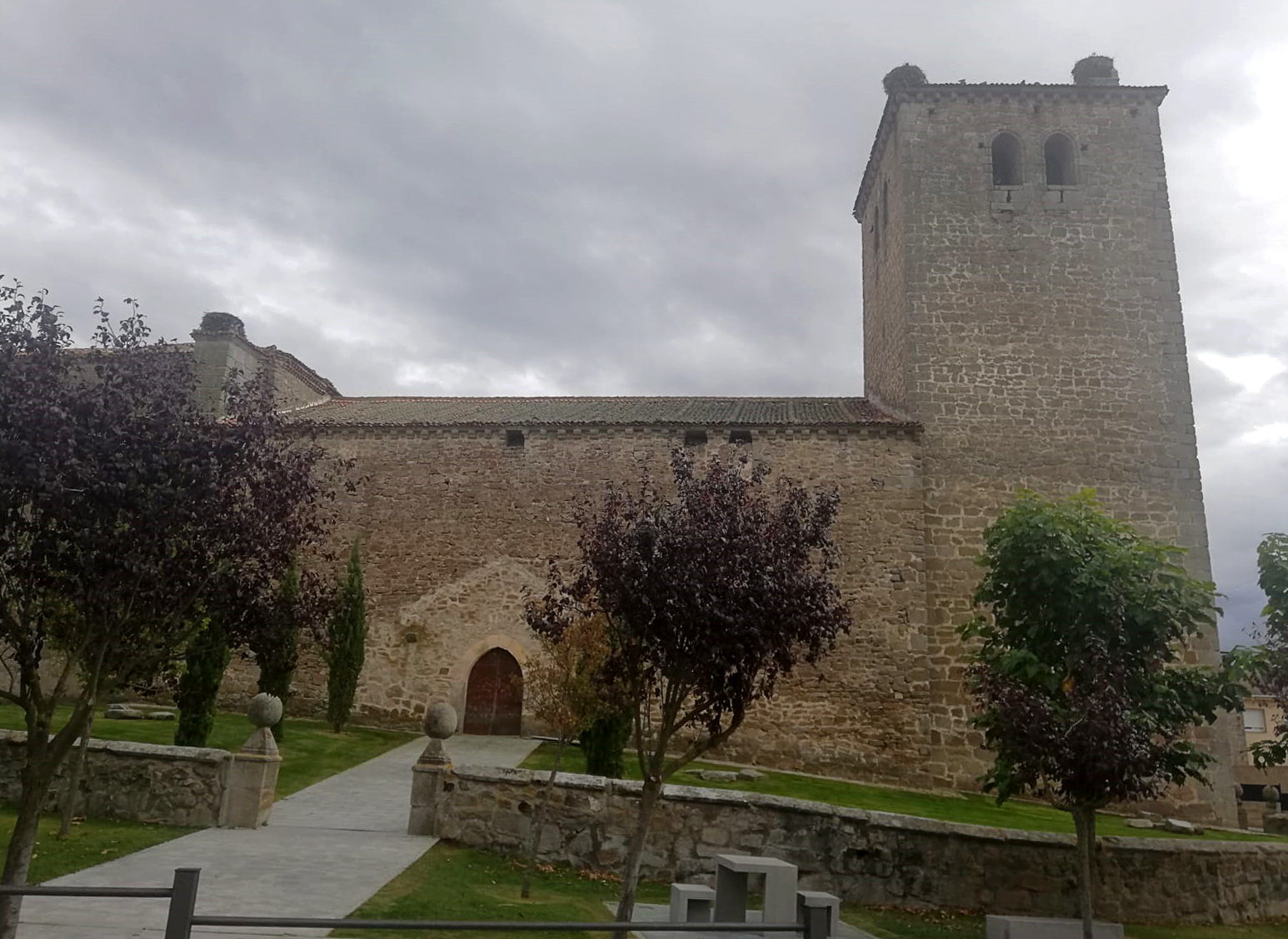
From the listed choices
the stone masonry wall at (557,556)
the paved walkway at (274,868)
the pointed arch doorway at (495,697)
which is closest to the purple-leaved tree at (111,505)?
the paved walkway at (274,868)

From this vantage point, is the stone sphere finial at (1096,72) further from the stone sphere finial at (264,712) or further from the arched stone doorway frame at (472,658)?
the stone sphere finial at (264,712)

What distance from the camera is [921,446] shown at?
1964 centimetres

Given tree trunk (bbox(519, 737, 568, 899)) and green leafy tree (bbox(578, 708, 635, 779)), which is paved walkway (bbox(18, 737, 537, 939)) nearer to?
tree trunk (bbox(519, 737, 568, 899))

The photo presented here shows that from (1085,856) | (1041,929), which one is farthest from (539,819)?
(1085,856)

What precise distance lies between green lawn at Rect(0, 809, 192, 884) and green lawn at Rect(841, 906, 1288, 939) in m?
7.35

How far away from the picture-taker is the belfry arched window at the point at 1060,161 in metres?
21.4

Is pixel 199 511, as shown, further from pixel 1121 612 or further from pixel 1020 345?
pixel 1020 345

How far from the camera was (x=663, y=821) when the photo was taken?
34.0 ft

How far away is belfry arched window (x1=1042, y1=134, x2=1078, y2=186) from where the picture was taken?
21422 millimetres

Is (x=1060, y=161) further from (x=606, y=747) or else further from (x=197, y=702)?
(x=197, y=702)

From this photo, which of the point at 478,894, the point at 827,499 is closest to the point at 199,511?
the point at 478,894

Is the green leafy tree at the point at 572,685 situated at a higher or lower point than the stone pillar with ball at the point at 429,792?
higher

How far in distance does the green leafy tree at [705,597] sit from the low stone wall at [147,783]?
17.7 ft

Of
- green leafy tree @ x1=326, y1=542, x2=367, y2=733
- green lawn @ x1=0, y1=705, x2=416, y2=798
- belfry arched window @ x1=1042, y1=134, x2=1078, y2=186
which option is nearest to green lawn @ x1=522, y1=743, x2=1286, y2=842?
green lawn @ x1=0, y1=705, x2=416, y2=798
